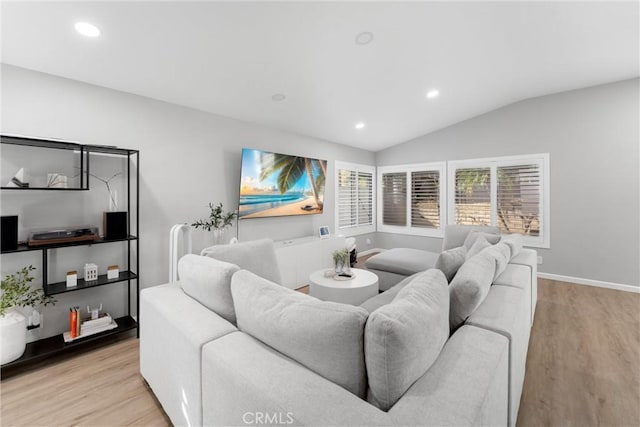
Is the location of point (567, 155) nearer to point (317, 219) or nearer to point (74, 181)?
point (317, 219)

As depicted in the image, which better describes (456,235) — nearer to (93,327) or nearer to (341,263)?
(341,263)

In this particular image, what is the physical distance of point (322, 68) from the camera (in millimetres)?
2867

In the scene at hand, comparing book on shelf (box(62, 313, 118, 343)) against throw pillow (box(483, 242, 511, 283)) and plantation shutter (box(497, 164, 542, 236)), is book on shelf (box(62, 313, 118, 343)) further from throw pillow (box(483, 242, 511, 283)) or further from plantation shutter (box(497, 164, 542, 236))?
plantation shutter (box(497, 164, 542, 236))

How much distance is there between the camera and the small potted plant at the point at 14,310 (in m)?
1.96

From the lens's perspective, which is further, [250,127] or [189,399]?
[250,127]

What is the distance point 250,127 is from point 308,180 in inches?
48.0

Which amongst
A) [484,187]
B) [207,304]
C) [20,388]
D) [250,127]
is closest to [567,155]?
[484,187]

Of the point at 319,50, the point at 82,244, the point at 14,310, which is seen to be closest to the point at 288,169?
the point at 319,50

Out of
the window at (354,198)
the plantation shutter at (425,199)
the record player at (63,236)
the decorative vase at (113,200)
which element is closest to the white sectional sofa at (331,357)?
the record player at (63,236)

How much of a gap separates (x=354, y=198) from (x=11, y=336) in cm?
497

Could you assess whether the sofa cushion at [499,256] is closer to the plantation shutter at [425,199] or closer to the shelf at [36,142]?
the shelf at [36,142]

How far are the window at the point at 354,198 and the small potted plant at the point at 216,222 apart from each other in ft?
8.07

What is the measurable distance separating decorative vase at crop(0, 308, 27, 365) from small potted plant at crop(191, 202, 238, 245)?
1.53 meters

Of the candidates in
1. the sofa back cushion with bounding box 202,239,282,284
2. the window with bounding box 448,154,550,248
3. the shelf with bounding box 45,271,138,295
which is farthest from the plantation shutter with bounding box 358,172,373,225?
the shelf with bounding box 45,271,138,295
